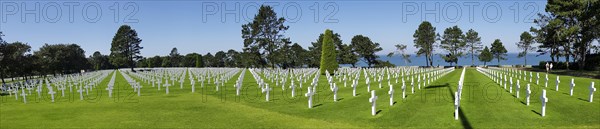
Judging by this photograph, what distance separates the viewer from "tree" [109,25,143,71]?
3487 inches

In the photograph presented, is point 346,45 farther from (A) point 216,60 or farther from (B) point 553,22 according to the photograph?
(A) point 216,60

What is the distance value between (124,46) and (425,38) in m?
69.0

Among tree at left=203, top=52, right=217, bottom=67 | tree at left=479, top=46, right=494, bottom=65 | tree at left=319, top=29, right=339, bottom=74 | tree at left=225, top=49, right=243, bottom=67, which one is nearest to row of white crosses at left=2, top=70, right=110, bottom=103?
tree at left=319, top=29, right=339, bottom=74

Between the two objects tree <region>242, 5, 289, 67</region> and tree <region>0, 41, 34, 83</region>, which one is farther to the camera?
tree <region>242, 5, 289, 67</region>

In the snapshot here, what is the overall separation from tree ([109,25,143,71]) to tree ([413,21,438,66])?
64908mm

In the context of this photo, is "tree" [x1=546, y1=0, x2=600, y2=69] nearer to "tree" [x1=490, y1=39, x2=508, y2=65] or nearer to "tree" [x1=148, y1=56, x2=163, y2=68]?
"tree" [x1=490, y1=39, x2=508, y2=65]

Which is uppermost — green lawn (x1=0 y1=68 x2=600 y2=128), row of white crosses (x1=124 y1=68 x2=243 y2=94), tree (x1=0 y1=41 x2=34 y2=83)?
tree (x1=0 y1=41 x2=34 y2=83)

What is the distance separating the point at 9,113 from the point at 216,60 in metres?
133

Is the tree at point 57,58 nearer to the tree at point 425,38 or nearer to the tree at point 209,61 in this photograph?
the tree at point 209,61

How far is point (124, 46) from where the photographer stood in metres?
89.2

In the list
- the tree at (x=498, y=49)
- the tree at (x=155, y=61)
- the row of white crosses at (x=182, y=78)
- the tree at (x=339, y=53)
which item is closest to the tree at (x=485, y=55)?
the tree at (x=498, y=49)

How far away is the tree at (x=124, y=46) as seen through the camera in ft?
291

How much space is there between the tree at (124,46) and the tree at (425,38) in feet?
213

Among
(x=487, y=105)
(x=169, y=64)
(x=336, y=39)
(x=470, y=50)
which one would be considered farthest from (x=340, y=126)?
(x=169, y=64)
